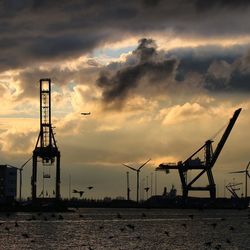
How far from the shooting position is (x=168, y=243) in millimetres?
116250

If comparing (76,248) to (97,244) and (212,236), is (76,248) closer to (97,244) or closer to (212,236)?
(97,244)

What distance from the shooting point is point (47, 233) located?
136875mm

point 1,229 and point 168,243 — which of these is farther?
point 1,229

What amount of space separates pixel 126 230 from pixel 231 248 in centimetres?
4063

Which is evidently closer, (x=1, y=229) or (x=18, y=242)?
(x=18, y=242)

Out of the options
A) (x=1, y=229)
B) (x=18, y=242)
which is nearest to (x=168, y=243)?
(x=18, y=242)

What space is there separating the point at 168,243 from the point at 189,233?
86.6ft

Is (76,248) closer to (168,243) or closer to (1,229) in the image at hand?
(168,243)

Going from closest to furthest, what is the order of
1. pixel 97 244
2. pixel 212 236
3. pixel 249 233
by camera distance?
pixel 97 244
pixel 212 236
pixel 249 233

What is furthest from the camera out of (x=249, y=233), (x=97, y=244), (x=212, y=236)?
(x=249, y=233)

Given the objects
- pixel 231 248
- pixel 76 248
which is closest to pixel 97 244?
pixel 76 248

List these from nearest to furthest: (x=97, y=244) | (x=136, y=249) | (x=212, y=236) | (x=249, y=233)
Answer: (x=136, y=249) → (x=97, y=244) → (x=212, y=236) → (x=249, y=233)

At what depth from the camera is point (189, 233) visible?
466 feet

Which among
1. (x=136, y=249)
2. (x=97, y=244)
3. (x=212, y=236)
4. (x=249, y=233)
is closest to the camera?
(x=136, y=249)
